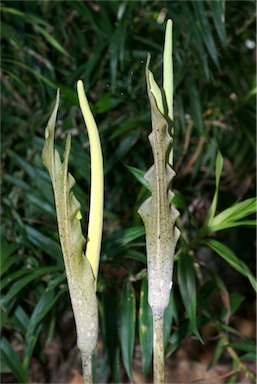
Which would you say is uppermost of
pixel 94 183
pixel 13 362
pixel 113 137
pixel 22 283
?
pixel 113 137

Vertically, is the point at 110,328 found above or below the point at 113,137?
below

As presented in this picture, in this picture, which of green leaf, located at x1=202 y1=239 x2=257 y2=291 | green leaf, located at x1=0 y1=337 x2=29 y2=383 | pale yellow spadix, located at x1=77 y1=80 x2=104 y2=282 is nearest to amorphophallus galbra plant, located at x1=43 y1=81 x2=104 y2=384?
pale yellow spadix, located at x1=77 y1=80 x2=104 y2=282

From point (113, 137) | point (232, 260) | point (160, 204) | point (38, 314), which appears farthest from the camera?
point (113, 137)

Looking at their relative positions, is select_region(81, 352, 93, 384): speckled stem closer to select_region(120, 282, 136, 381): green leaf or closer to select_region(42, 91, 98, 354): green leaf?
select_region(42, 91, 98, 354): green leaf

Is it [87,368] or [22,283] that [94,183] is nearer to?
[87,368]

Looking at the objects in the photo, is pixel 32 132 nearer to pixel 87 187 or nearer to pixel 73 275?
pixel 87 187

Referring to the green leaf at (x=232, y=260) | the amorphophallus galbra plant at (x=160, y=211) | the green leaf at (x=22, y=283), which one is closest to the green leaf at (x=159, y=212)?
the amorphophallus galbra plant at (x=160, y=211)

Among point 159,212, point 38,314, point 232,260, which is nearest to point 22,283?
point 38,314
